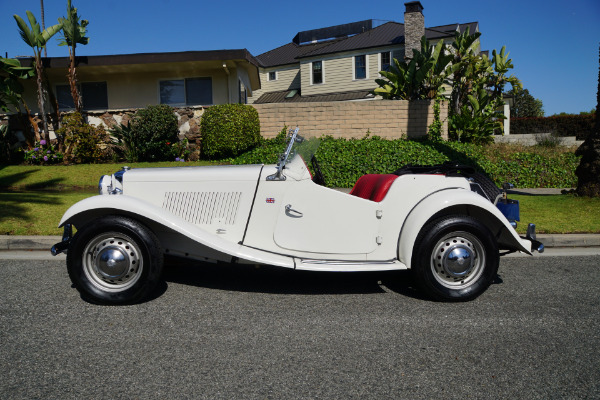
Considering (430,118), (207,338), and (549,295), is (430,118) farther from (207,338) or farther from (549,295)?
A: (207,338)

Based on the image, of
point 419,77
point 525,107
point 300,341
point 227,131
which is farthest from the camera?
point 525,107

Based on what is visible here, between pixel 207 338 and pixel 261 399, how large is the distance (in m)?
0.95

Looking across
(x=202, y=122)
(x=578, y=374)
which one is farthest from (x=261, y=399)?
(x=202, y=122)

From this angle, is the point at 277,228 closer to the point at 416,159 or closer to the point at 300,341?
the point at 300,341

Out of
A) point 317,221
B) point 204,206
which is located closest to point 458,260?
point 317,221

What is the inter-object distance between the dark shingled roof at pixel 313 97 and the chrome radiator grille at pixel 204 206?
71.6 feet

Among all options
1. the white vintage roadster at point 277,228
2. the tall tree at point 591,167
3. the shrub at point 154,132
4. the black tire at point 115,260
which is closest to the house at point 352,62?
the shrub at point 154,132

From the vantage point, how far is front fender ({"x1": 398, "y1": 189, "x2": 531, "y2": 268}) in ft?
13.6

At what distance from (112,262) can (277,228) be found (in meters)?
1.46

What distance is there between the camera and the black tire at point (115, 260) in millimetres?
3955

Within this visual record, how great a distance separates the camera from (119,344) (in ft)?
10.7

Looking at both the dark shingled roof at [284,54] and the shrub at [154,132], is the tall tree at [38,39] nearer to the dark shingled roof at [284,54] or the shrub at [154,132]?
the shrub at [154,132]

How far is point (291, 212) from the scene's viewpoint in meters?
4.14

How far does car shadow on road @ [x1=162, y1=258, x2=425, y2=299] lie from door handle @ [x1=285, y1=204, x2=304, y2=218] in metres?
0.85
